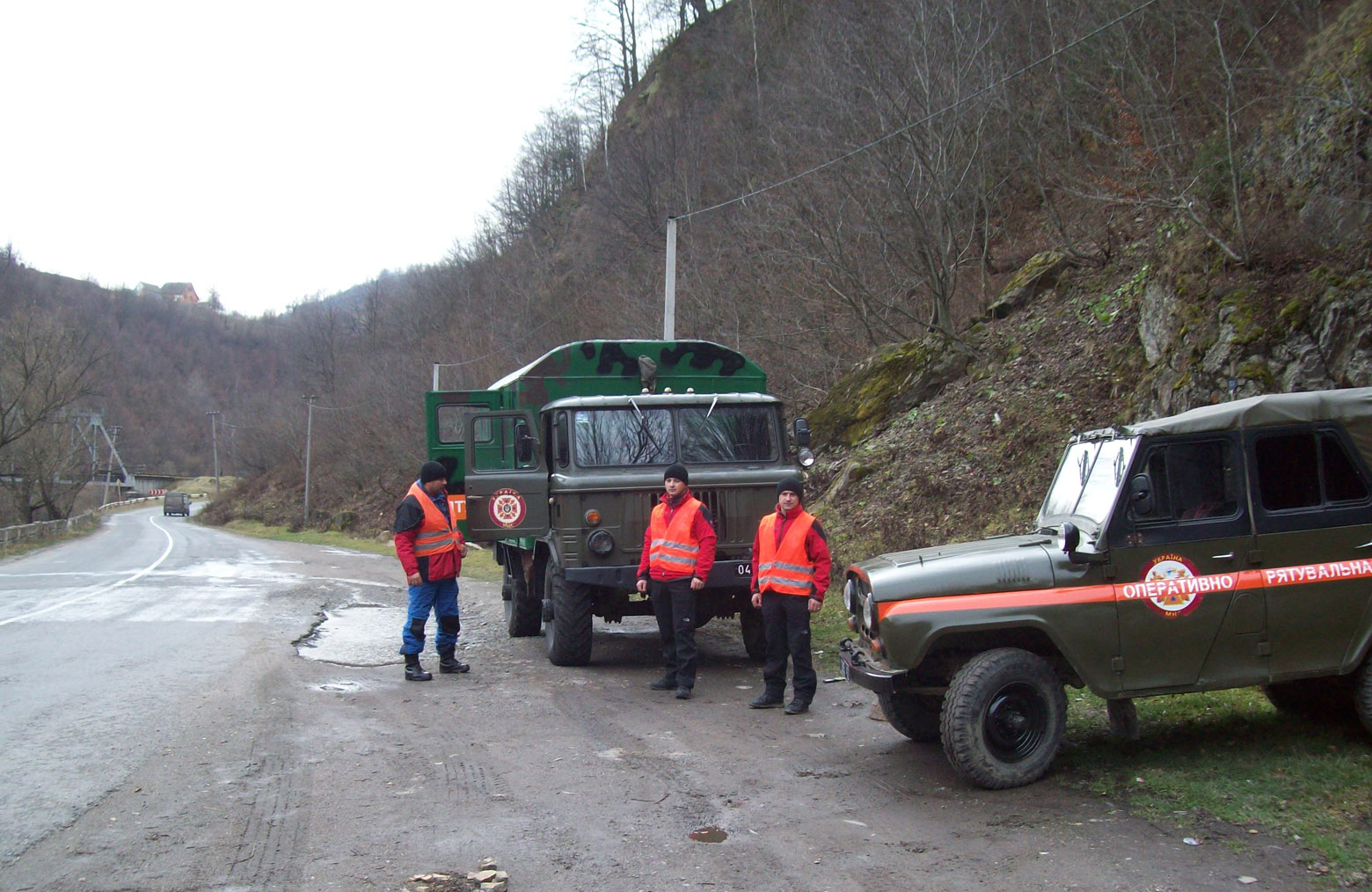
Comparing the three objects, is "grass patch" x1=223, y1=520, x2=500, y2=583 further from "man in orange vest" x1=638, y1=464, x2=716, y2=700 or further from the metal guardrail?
"man in orange vest" x1=638, y1=464, x2=716, y2=700

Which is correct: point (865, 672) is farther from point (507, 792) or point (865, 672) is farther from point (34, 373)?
point (34, 373)

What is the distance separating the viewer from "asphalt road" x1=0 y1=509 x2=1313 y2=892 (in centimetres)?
448

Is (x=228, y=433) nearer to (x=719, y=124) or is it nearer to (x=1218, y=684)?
(x=719, y=124)

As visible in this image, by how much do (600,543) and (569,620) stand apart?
873 mm

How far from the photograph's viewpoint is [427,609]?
929 centimetres

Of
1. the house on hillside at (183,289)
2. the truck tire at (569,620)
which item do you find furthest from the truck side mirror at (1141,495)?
the house on hillside at (183,289)

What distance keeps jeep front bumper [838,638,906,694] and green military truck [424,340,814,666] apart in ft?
10.0

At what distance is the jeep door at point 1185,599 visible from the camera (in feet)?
18.1

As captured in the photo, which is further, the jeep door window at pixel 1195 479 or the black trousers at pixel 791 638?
the black trousers at pixel 791 638

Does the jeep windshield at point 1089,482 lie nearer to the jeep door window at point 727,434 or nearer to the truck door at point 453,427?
the jeep door window at point 727,434

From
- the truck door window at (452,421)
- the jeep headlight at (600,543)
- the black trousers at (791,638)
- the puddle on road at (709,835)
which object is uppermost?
the truck door window at (452,421)

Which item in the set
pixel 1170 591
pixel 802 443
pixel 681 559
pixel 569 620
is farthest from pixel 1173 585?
pixel 569 620

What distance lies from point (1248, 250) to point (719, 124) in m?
28.2

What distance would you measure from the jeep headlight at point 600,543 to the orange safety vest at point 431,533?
1.24 m
